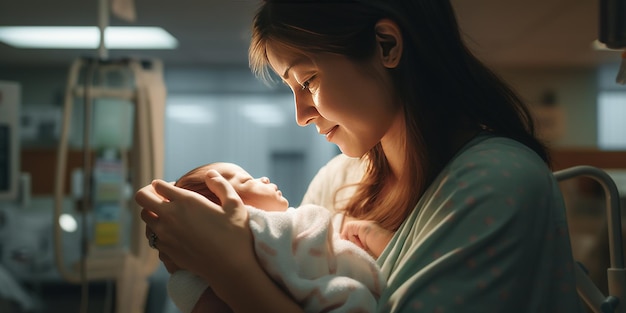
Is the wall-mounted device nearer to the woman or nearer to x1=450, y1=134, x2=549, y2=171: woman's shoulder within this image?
the woman

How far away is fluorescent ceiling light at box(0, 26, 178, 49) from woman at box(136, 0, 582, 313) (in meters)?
0.30

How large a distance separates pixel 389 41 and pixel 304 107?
13 centimetres

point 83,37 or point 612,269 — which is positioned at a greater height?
point 83,37

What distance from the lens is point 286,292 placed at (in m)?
0.64

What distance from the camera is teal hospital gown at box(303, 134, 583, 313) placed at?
1.82ft

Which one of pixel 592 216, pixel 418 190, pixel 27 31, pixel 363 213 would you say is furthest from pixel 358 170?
pixel 592 216

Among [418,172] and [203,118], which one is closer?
[418,172]

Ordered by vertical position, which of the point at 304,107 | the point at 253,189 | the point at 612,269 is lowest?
the point at 612,269

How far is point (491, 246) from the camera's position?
0.56m

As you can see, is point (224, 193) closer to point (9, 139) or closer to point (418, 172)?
point (418, 172)

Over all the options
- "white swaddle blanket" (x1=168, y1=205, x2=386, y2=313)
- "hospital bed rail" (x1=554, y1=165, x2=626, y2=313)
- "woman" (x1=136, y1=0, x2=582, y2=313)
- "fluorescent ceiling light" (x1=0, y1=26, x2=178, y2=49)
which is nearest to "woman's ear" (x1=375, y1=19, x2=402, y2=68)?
"woman" (x1=136, y1=0, x2=582, y2=313)

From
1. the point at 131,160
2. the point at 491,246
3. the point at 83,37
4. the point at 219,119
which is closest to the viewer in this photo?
the point at 491,246

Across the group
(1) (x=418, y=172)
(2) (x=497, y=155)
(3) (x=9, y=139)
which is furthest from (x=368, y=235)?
(3) (x=9, y=139)

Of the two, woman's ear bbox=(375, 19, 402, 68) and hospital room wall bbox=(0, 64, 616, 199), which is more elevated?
woman's ear bbox=(375, 19, 402, 68)
